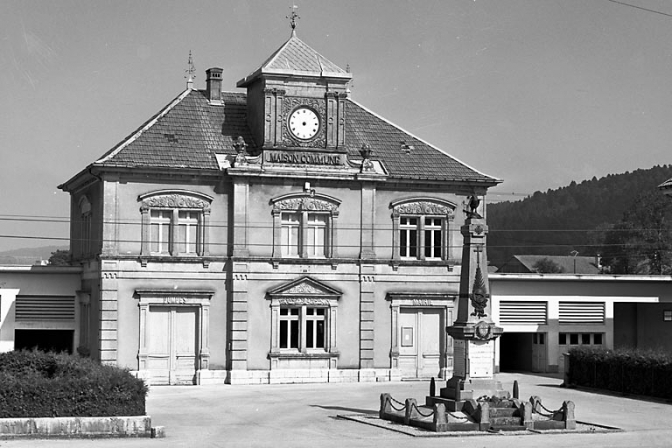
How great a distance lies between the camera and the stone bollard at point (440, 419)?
30.0 meters

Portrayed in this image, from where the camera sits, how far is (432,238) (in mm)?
49281

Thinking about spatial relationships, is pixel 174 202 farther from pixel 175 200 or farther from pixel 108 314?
pixel 108 314

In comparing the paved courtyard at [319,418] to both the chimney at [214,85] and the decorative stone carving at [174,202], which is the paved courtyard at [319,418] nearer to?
the decorative stone carving at [174,202]

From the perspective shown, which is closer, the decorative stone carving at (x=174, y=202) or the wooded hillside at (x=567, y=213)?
the decorative stone carving at (x=174, y=202)

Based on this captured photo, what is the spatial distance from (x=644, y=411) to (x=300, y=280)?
1537 centimetres

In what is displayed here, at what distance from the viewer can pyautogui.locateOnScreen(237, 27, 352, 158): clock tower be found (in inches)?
1850

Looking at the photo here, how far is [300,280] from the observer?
47125 mm

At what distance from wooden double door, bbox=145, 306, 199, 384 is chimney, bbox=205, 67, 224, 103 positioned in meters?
9.20

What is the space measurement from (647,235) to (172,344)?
190 ft

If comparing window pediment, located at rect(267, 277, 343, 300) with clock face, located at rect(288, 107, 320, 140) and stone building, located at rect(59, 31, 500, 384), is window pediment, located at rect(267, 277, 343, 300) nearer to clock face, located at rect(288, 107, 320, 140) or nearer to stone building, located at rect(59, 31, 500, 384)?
stone building, located at rect(59, 31, 500, 384)

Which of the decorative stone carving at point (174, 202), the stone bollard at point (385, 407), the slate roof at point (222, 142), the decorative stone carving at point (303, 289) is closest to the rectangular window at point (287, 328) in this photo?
the decorative stone carving at point (303, 289)

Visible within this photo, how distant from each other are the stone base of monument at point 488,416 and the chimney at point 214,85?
21.4m

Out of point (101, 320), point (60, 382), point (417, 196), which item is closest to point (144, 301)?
point (101, 320)

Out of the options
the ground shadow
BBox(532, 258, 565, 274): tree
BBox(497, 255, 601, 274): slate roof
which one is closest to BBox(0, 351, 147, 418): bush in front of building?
the ground shadow
